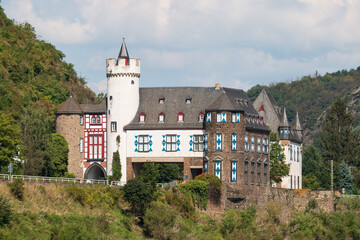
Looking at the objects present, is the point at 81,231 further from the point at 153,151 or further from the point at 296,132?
the point at 296,132

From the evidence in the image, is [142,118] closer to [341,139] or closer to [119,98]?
[119,98]

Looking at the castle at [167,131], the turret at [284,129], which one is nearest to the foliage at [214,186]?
the castle at [167,131]

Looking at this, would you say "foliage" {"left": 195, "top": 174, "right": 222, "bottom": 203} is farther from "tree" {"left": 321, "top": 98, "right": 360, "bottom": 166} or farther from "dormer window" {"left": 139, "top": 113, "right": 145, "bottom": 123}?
"tree" {"left": 321, "top": 98, "right": 360, "bottom": 166}

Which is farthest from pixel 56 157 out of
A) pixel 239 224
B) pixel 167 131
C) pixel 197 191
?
pixel 239 224

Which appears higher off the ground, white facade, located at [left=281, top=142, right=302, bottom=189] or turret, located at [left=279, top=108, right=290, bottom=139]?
turret, located at [left=279, top=108, right=290, bottom=139]

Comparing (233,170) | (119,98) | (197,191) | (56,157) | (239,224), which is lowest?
(239,224)

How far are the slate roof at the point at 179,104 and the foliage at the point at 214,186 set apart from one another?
6139 mm

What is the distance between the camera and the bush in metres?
62.9

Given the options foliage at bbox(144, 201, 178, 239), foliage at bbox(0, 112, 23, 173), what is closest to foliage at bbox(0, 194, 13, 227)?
foliage at bbox(0, 112, 23, 173)

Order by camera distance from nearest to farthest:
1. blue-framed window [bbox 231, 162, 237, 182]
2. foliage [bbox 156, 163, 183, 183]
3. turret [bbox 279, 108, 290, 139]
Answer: blue-framed window [bbox 231, 162, 237, 182] → foliage [bbox 156, 163, 183, 183] → turret [bbox 279, 108, 290, 139]

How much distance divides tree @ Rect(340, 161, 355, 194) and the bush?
56.7 meters

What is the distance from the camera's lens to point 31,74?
11731 centimetres

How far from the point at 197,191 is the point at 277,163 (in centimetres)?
1578

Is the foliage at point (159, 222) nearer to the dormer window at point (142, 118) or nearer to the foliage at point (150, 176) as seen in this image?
the foliage at point (150, 176)
